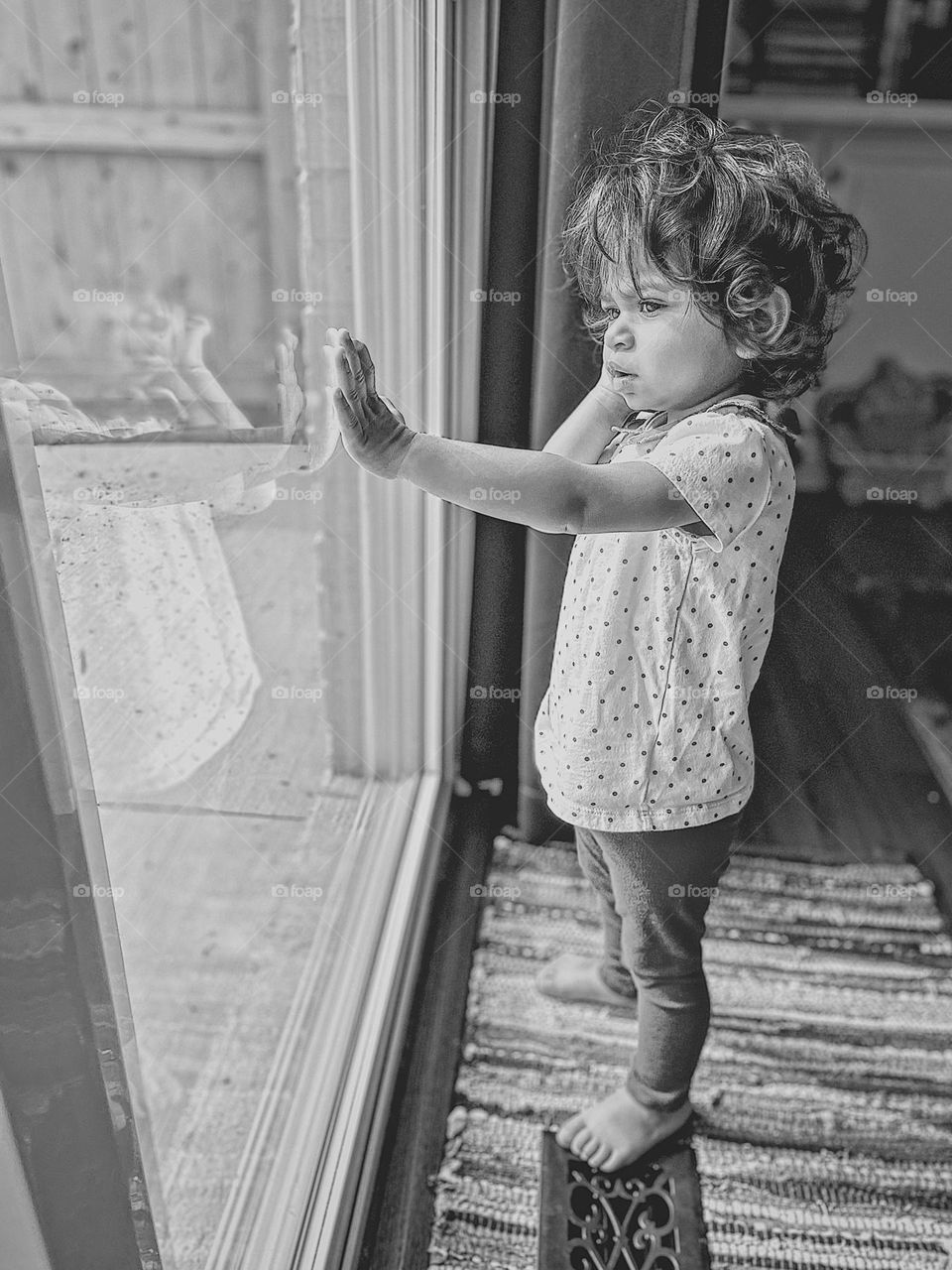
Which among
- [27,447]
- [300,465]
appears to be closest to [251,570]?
[300,465]

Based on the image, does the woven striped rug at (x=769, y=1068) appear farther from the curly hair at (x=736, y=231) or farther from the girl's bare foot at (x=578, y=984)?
the curly hair at (x=736, y=231)

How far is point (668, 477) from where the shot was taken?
0.72 metres

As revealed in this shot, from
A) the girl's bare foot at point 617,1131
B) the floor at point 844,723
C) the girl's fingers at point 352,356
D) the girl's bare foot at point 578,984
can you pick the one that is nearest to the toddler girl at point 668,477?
the girl's fingers at point 352,356

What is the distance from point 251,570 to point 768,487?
2.25ft

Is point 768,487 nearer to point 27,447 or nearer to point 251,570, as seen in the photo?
point 27,447

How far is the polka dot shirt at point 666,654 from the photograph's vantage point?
81 cm

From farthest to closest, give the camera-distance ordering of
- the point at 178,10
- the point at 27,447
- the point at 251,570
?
the point at 178,10, the point at 251,570, the point at 27,447

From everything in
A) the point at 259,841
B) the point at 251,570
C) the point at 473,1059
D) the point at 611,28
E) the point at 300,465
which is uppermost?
the point at 611,28

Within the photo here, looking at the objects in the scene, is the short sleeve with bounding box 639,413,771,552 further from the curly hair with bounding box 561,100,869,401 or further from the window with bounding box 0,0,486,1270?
the window with bounding box 0,0,486,1270

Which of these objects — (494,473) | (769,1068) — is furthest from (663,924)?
(494,473)

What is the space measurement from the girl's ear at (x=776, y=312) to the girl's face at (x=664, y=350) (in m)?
0.03

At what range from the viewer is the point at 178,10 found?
1908 mm

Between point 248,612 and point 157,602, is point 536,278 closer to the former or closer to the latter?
point 248,612

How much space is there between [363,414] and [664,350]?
0.88 ft
